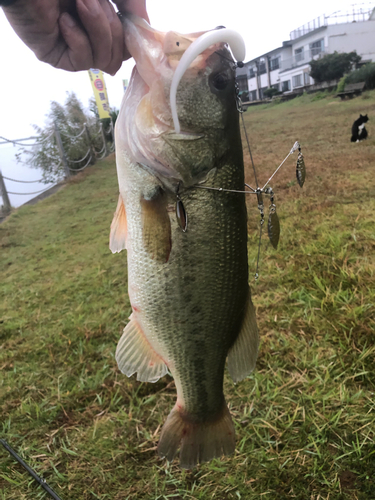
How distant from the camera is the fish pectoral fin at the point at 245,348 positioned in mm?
1384

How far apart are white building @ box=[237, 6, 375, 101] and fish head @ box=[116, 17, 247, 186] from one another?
3202cm

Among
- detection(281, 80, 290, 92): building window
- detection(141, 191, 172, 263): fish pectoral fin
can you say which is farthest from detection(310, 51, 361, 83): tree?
detection(141, 191, 172, 263): fish pectoral fin

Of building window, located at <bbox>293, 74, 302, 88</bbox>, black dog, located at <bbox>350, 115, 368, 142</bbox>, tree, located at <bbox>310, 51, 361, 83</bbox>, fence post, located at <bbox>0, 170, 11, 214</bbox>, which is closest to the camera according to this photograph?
black dog, located at <bbox>350, 115, 368, 142</bbox>

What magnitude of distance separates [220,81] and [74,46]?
20.1 inches

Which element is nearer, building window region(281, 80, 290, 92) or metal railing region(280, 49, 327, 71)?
metal railing region(280, 49, 327, 71)

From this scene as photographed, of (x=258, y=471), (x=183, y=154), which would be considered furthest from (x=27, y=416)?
(x=183, y=154)

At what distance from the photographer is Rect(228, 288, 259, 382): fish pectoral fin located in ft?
4.54

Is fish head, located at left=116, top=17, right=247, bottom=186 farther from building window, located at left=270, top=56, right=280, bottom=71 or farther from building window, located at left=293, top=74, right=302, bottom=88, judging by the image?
building window, located at left=270, top=56, right=280, bottom=71

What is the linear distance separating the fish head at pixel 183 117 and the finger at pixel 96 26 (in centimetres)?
7

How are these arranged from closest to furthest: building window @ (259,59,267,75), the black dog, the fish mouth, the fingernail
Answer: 1. the fish mouth
2. the fingernail
3. the black dog
4. building window @ (259,59,267,75)

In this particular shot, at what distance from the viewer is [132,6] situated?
3.68ft

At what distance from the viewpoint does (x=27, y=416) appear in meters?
2.62

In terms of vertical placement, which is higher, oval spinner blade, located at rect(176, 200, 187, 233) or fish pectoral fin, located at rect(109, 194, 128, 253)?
oval spinner blade, located at rect(176, 200, 187, 233)

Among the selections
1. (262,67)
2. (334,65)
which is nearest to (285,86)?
(262,67)
